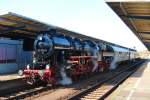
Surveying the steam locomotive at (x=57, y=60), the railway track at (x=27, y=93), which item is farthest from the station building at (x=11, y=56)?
the railway track at (x=27, y=93)

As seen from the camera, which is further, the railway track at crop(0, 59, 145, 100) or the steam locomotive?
the steam locomotive

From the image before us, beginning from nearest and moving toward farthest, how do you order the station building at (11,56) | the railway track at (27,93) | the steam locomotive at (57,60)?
the railway track at (27,93), the steam locomotive at (57,60), the station building at (11,56)

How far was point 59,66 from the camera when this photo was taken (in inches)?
808

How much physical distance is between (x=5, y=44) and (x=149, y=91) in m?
12.9

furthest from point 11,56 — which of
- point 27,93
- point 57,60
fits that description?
point 27,93

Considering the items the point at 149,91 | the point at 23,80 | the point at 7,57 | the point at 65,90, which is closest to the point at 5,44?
the point at 7,57

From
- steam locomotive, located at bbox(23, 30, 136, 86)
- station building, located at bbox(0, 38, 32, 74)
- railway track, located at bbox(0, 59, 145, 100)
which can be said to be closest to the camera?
railway track, located at bbox(0, 59, 145, 100)

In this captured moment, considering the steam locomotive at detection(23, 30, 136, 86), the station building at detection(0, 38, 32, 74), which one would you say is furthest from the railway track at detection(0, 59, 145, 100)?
the station building at detection(0, 38, 32, 74)

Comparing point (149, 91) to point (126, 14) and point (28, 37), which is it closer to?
point (126, 14)

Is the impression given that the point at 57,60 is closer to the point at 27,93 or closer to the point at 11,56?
the point at 27,93

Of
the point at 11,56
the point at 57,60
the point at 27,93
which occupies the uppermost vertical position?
the point at 11,56

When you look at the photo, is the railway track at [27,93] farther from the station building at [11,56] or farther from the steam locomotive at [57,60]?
the station building at [11,56]

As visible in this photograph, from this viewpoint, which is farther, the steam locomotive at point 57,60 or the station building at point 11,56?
the station building at point 11,56

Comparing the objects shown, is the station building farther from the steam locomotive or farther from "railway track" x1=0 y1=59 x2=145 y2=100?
"railway track" x1=0 y1=59 x2=145 y2=100
